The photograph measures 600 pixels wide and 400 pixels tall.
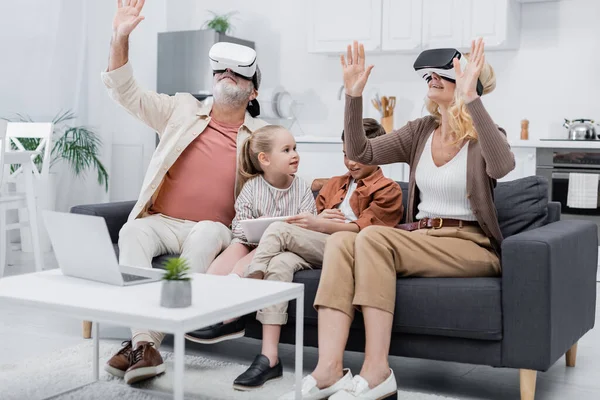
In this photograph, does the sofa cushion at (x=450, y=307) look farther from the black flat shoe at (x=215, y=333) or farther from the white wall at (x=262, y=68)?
the white wall at (x=262, y=68)

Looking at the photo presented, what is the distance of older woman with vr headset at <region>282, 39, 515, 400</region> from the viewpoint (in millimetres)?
2496

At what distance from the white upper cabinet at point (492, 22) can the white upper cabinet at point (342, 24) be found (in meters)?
0.66

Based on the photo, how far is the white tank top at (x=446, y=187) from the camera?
275 centimetres

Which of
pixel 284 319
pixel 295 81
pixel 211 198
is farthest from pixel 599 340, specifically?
pixel 295 81

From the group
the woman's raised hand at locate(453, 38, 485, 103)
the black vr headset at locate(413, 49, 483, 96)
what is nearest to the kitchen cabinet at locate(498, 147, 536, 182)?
the black vr headset at locate(413, 49, 483, 96)

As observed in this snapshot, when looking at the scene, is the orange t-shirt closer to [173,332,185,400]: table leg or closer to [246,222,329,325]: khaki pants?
[246,222,329,325]: khaki pants

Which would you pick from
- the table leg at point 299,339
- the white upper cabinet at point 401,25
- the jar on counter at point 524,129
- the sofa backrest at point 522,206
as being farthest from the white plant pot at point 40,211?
the table leg at point 299,339

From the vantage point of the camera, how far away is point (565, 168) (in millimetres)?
5133

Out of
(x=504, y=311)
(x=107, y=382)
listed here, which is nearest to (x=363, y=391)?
(x=504, y=311)

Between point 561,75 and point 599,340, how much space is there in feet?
8.48

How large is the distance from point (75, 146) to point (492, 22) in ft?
10.4

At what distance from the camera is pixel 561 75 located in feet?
18.5

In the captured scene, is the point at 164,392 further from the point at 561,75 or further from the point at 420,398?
the point at 561,75

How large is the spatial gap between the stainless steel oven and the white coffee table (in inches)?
130
